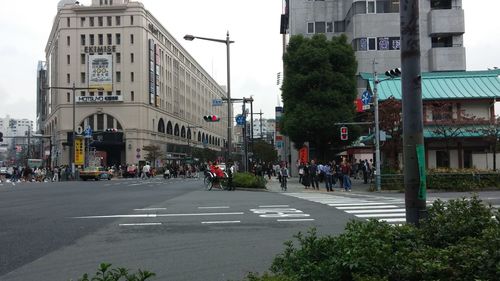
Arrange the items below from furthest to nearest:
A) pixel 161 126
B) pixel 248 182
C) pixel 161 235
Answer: pixel 161 126 < pixel 248 182 < pixel 161 235

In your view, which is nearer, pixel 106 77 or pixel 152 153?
pixel 152 153

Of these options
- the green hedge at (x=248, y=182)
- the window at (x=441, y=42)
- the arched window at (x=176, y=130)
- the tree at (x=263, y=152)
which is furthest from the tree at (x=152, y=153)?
the green hedge at (x=248, y=182)

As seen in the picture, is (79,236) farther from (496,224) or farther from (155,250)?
(496,224)

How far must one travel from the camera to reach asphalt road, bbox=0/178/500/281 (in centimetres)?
823

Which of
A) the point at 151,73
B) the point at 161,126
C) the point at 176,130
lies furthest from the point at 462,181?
the point at 176,130

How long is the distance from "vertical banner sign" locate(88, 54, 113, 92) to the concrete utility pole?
83944 mm

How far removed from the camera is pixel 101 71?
8544cm

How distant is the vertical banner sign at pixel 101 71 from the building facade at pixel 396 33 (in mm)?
44782

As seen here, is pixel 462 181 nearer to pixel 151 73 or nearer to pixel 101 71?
pixel 101 71

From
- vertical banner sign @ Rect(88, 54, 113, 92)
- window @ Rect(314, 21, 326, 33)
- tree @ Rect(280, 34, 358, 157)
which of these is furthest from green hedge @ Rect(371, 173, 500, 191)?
vertical banner sign @ Rect(88, 54, 113, 92)

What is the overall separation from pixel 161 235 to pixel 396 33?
47.3 m

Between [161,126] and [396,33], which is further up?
[396,33]

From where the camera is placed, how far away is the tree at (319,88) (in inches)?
1470

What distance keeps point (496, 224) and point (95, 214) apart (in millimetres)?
13466
